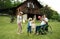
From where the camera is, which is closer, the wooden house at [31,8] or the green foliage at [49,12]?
the green foliage at [49,12]

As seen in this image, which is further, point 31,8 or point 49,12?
point 31,8

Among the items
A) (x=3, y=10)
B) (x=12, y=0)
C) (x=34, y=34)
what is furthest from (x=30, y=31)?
(x=12, y=0)

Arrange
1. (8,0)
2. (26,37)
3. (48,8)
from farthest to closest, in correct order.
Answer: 1. (8,0)
2. (48,8)
3. (26,37)

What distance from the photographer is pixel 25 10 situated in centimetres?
5594

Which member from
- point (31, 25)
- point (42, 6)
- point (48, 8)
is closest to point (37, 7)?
point (42, 6)

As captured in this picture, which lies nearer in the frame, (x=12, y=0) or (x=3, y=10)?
(x=3, y=10)

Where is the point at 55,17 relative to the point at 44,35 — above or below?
below

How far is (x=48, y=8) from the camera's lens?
53562 mm

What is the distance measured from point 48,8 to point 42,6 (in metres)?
3.84

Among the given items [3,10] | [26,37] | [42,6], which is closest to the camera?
[26,37]

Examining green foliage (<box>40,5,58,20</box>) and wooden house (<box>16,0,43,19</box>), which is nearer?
green foliage (<box>40,5,58,20</box>)

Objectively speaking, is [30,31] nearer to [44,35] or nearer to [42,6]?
[44,35]

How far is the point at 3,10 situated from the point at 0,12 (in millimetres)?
1631

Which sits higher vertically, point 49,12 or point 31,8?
point 31,8
